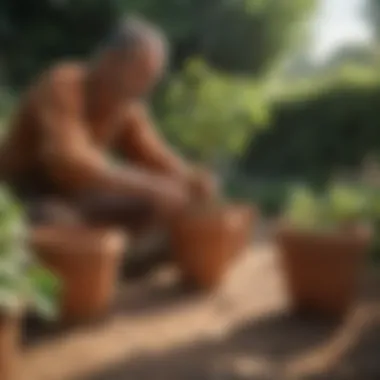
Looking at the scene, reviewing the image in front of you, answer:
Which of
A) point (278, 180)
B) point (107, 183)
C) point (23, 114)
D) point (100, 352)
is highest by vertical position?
point (278, 180)

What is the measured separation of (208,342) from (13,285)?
2.95 feet

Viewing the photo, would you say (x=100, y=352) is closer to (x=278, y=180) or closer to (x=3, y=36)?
(x=3, y=36)

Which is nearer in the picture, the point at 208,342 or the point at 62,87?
the point at 208,342

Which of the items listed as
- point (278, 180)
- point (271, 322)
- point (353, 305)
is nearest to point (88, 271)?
point (271, 322)

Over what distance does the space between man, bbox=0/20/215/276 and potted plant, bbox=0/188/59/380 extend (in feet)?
2.67

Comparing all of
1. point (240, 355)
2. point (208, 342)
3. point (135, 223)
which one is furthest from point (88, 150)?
point (240, 355)

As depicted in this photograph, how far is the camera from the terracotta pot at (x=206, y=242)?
3164mm

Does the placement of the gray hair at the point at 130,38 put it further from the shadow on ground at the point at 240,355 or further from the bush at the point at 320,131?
the bush at the point at 320,131

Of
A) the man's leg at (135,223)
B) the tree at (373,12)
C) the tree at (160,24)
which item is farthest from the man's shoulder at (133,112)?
the tree at (160,24)

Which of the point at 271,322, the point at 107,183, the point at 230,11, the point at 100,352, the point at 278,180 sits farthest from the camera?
the point at 278,180

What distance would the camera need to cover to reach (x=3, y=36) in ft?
18.5

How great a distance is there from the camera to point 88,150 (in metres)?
3.09

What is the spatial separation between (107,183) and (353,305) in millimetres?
1124

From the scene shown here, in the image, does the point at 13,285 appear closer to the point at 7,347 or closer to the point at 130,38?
the point at 7,347
